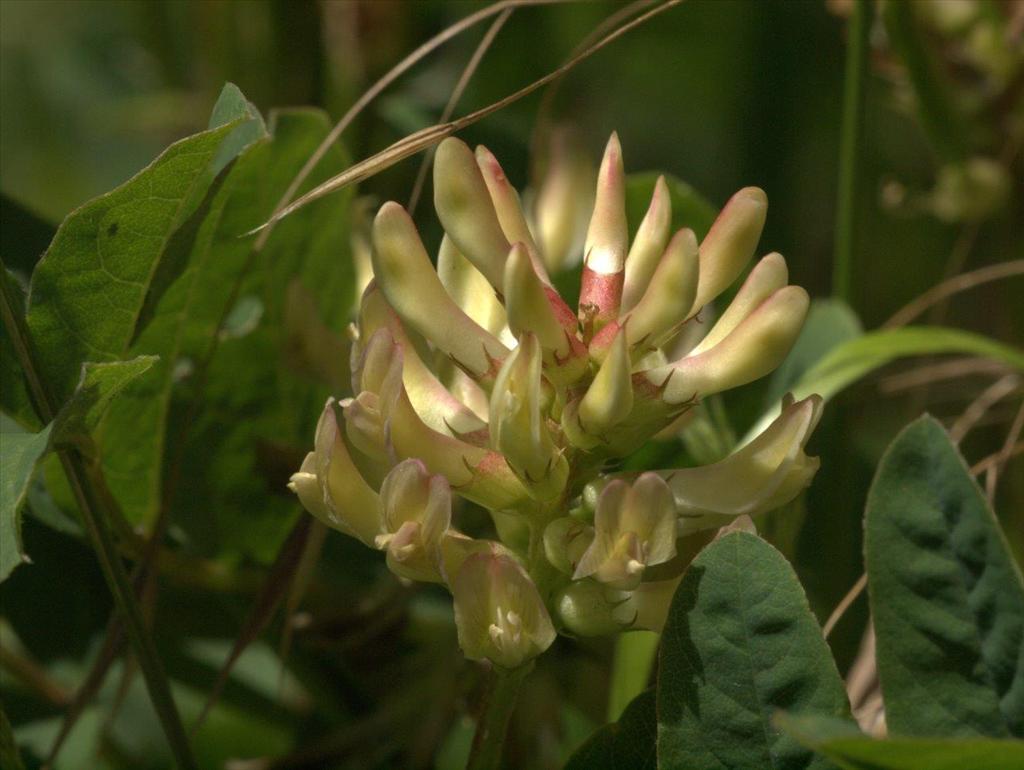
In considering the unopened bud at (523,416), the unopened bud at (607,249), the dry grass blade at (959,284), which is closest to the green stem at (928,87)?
the dry grass blade at (959,284)

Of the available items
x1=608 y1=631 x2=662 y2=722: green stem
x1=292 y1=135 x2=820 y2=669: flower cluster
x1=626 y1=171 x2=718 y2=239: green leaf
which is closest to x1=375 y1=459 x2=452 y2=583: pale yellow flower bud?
x1=292 y1=135 x2=820 y2=669: flower cluster

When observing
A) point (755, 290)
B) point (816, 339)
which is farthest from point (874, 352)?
point (755, 290)

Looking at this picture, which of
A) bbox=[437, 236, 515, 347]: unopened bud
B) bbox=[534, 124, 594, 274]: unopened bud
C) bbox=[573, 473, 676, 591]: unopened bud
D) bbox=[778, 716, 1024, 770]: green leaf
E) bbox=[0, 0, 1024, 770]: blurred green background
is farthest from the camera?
bbox=[534, 124, 594, 274]: unopened bud

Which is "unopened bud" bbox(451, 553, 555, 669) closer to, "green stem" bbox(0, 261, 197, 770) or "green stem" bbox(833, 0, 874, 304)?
"green stem" bbox(0, 261, 197, 770)

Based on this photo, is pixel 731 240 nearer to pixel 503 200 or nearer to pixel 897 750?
pixel 503 200

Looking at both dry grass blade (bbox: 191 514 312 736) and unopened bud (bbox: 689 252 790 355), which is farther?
dry grass blade (bbox: 191 514 312 736)

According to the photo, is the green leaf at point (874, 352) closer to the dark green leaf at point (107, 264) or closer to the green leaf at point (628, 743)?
the green leaf at point (628, 743)
